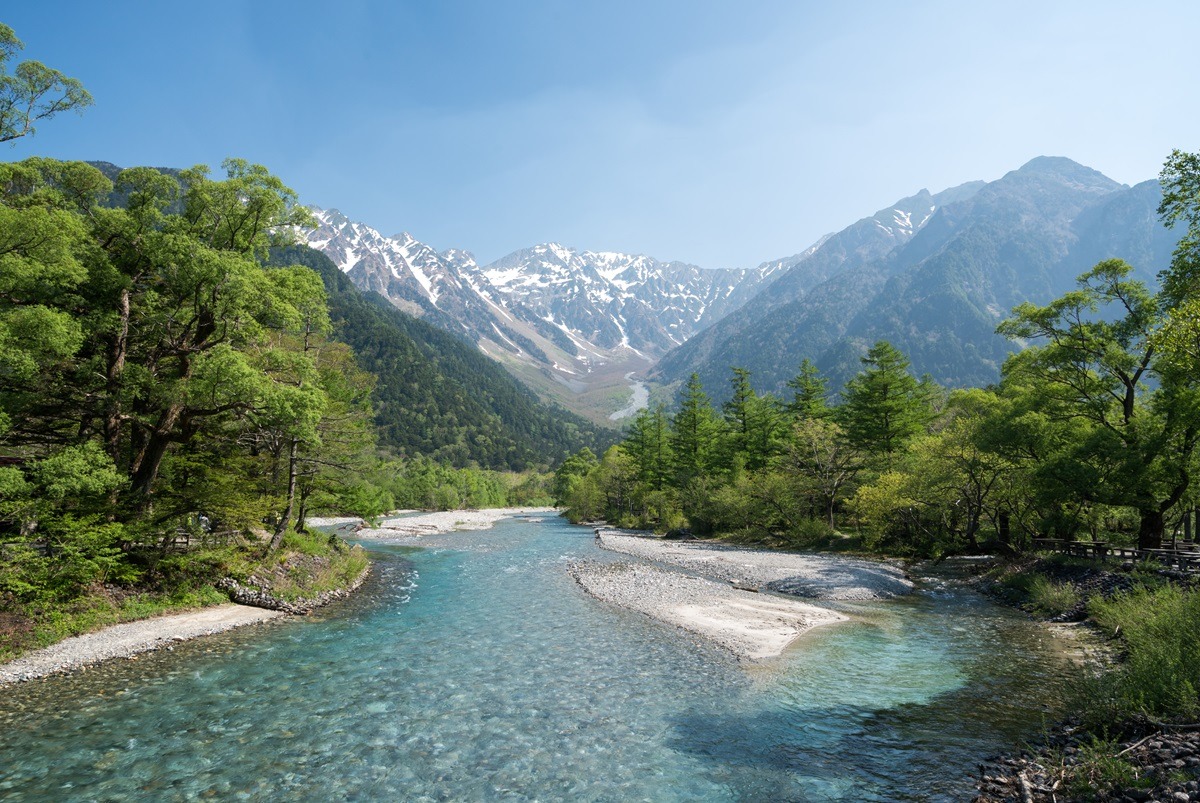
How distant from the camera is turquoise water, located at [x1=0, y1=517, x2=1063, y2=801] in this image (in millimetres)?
9258

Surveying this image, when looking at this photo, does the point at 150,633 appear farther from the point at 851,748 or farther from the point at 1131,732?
the point at 1131,732

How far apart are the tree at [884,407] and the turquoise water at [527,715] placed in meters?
31.2

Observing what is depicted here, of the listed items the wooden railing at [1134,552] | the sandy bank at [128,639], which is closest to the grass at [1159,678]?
the wooden railing at [1134,552]

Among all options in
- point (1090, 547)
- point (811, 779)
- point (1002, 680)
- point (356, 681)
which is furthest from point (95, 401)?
point (1090, 547)

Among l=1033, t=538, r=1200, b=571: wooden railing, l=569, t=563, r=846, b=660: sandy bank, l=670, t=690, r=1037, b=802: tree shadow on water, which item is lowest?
l=569, t=563, r=846, b=660: sandy bank

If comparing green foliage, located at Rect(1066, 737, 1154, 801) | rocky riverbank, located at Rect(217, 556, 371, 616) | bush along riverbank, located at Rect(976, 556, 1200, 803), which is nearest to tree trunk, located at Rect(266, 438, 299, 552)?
rocky riverbank, located at Rect(217, 556, 371, 616)

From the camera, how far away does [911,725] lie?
11555 mm

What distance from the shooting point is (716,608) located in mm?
22281

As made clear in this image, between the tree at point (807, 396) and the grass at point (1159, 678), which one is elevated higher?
the tree at point (807, 396)

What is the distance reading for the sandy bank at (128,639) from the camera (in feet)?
44.8

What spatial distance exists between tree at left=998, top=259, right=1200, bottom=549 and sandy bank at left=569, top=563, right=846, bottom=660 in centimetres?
1289

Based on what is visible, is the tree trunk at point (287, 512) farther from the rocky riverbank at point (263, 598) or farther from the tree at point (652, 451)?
the tree at point (652, 451)

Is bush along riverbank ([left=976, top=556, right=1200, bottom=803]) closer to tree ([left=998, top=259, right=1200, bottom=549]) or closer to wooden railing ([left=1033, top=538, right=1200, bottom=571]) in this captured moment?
wooden railing ([left=1033, top=538, right=1200, bottom=571])

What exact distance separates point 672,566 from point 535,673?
21724 mm
